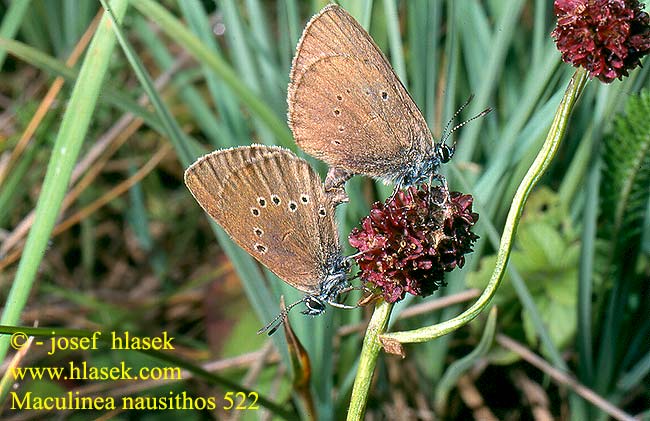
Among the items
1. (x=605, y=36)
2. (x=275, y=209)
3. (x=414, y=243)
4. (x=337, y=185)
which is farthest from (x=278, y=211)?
(x=605, y=36)

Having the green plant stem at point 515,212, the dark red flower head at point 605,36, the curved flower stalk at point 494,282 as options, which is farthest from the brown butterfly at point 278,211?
the dark red flower head at point 605,36

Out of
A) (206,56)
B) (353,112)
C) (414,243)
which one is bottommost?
(414,243)

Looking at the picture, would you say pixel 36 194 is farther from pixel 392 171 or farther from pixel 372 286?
pixel 372 286

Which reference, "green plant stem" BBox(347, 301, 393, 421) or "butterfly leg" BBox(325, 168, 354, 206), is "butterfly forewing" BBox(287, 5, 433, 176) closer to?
"butterfly leg" BBox(325, 168, 354, 206)

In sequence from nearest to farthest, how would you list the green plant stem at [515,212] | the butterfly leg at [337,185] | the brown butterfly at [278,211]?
the green plant stem at [515,212] → the brown butterfly at [278,211] → the butterfly leg at [337,185]

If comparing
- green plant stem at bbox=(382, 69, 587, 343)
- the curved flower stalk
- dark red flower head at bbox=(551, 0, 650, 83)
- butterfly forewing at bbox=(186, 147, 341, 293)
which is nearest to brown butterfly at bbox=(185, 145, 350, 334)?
butterfly forewing at bbox=(186, 147, 341, 293)

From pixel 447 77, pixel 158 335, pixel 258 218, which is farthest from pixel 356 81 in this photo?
pixel 158 335

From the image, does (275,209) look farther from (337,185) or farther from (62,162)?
(62,162)

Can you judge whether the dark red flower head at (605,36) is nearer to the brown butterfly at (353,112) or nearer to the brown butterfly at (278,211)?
the brown butterfly at (353,112)
